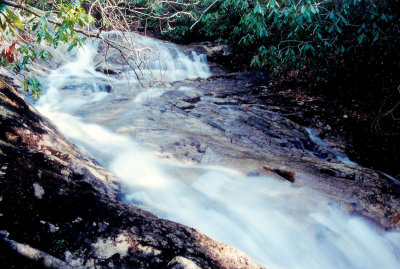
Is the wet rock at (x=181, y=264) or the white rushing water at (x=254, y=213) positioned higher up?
the wet rock at (x=181, y=264)

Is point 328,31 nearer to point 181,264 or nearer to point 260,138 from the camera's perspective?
point 260,138

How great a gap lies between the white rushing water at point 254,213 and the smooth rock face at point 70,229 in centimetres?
105

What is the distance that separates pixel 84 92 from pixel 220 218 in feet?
19.4

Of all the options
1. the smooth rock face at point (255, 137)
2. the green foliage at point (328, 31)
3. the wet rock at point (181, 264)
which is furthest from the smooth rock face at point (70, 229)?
the green foliage at point (328, 31)

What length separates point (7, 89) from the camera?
8.21ft

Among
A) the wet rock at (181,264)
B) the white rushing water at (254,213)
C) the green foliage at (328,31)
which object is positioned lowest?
the white rushing water at (254,213)

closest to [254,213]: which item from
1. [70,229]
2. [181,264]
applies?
[181,264]

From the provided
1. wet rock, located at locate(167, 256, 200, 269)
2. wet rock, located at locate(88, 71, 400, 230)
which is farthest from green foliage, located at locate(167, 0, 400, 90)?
wet rock, located at locate(167, 256, 200, 269)

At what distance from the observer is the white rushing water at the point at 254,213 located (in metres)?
2.71

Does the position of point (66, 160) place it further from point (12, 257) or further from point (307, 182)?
point (307, 182)

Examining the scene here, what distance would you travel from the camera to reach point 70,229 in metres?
1.37

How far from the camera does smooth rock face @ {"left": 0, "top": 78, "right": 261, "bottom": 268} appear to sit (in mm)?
1185

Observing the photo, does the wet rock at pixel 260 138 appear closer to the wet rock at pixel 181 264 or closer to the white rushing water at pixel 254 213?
the white rushing water at pixel 254 213

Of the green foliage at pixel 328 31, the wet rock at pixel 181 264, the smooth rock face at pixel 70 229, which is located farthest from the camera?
the green foliage at pixel 328 31
